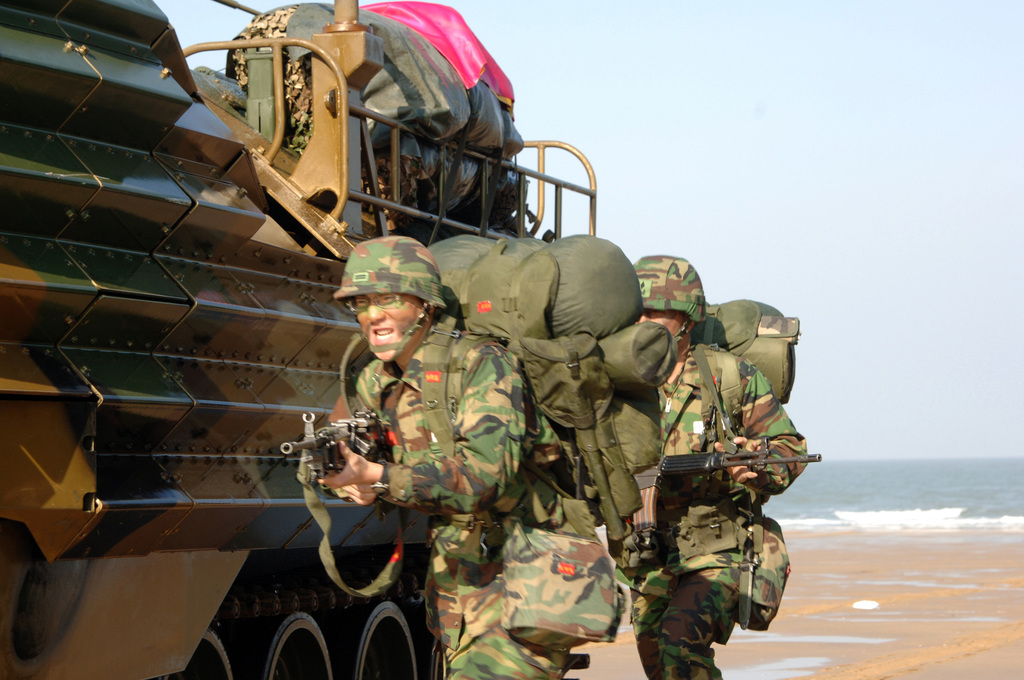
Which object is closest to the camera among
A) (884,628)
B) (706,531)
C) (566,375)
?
(566,375)

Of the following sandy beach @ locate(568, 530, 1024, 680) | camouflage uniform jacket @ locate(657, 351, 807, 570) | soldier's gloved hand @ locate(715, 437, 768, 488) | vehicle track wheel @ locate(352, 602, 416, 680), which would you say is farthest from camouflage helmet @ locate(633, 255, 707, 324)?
sandy beach @ locate(568, 530, 1024, 680)

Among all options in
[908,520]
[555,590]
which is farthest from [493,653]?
[908,520]

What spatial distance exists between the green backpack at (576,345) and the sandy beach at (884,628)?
517cm

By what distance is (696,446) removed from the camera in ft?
20.1

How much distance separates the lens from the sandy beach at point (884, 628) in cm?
995

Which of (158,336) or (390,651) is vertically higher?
(158,336)

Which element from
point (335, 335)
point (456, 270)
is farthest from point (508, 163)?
point (456, 270)

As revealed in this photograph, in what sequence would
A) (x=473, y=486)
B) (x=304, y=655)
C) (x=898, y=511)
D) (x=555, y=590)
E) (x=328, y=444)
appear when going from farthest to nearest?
(x=898, y=511) < (x=304, y=655) < (x=555, y=590) < (x=473, y=486) < (x=328, y=444)

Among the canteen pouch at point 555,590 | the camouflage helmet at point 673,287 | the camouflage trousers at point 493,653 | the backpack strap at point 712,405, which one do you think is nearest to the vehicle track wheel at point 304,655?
the backpack strap at point 712,405

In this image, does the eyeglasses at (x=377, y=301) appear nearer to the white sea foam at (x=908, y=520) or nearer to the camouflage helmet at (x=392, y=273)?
the camouflage helmet at (x=392, y=273)

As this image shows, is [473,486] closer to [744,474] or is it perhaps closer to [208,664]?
[744,474]

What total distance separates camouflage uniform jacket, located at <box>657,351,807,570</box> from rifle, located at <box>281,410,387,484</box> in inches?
87.5

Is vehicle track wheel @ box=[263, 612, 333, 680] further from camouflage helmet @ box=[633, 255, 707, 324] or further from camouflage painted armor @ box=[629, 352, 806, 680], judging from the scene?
camouflage helmet @ box=[633, 255, 707, 324]

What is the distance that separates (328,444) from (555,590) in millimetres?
806
